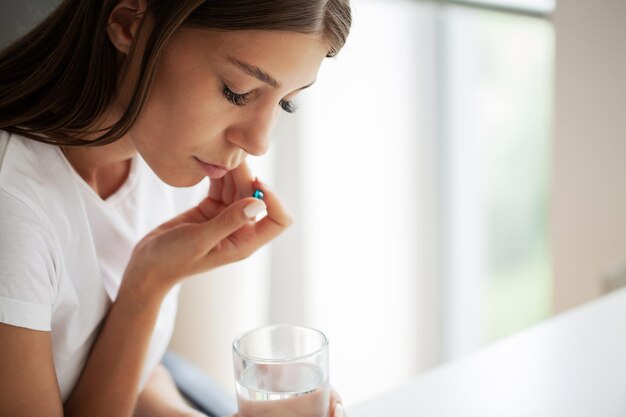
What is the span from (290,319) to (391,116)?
67cm

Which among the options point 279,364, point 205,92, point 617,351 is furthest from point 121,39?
point 617,351

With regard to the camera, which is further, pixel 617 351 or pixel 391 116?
pixel 391 116

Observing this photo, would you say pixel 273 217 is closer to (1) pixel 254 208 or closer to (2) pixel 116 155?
(1) pixel 254 208

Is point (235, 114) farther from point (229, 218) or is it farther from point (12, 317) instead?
point (12, 317)

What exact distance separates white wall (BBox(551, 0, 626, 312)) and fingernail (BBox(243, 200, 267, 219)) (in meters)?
1.10

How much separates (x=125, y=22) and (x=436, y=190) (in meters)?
1.48

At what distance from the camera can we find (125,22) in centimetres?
78

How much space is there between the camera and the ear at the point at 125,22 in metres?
0.76

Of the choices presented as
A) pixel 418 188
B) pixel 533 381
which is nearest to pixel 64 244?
pixel 533 381

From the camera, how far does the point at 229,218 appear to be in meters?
0.86

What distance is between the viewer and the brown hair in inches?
30.6

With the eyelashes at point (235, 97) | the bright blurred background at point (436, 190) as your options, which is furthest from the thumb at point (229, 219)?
the bright blurred background at point (436, 190)

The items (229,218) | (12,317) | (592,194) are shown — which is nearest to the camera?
(12,317)

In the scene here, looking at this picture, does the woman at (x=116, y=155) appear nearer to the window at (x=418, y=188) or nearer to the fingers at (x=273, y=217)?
the fingers at (x=273, y=217)
